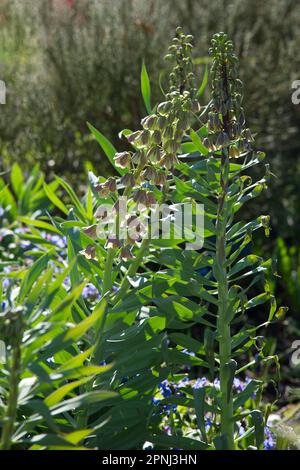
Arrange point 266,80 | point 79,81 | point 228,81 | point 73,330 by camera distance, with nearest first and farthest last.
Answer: point 73,330 < point 228,81 < point 79,81 < point 266,80

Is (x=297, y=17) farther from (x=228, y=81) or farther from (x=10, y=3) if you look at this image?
(x=228, y=81)

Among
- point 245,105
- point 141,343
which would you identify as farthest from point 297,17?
point 141,343

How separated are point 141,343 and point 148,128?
1.49 ft

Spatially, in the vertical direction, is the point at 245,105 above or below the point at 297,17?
below

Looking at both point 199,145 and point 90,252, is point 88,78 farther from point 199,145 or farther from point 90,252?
point 90,252

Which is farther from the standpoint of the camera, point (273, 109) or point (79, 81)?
point (273, 109)

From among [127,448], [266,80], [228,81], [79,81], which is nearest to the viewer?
[127,448]

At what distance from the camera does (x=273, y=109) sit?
4242 mm

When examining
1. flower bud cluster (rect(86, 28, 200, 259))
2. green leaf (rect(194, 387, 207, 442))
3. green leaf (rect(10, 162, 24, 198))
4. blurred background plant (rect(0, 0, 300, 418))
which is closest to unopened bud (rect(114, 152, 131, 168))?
flower bud cluster (rect(86, 28, 200, 259))

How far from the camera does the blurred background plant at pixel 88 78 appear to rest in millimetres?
3814

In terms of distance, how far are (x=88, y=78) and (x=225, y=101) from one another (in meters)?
2.37

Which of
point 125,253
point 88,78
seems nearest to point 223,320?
point 125,253

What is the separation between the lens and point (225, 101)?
5.22ft
